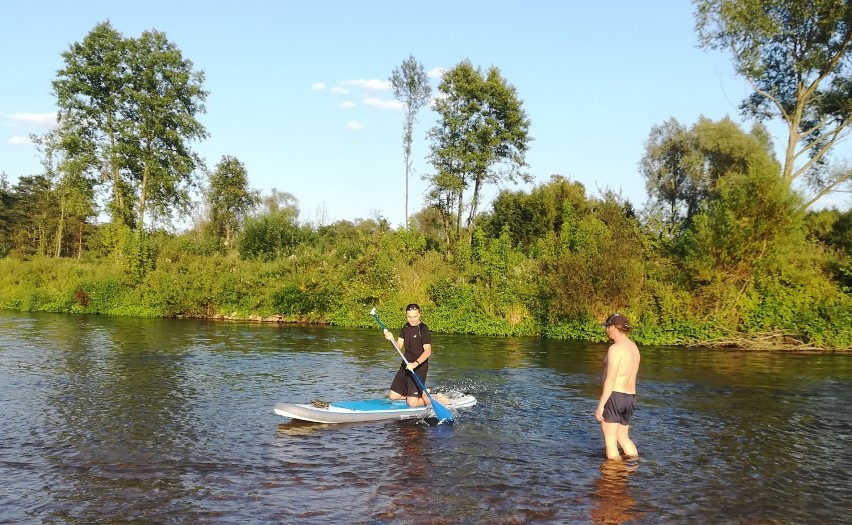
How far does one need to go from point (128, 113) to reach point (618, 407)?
4174 centimetres

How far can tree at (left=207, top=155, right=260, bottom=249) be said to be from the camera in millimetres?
51562

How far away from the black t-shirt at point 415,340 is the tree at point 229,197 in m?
42.7

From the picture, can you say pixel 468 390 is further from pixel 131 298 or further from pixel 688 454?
pixel 131 298

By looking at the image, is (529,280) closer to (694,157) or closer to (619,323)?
(619,323)

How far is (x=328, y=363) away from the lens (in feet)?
58.8

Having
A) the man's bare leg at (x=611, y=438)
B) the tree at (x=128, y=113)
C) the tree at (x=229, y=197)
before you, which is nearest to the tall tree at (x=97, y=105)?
the tree at (x=128, y=113)

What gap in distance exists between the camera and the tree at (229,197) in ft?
169

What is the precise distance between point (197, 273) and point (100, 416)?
23.0 m

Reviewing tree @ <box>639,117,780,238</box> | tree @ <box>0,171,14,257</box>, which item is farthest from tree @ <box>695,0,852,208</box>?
tree @ <box>0,171,14,257</box>

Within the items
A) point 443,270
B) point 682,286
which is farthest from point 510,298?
point 682,286

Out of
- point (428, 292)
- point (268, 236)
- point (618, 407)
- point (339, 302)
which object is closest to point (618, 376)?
point (618, 407)

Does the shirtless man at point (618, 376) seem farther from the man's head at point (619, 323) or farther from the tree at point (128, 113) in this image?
the tree at point (128, 113)

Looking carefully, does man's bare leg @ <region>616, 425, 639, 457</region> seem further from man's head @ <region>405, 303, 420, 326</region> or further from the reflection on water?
man's head @ <region>405, 303, 420, 326</region>

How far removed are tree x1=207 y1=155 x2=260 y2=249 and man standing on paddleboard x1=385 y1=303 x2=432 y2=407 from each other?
4247 cm
